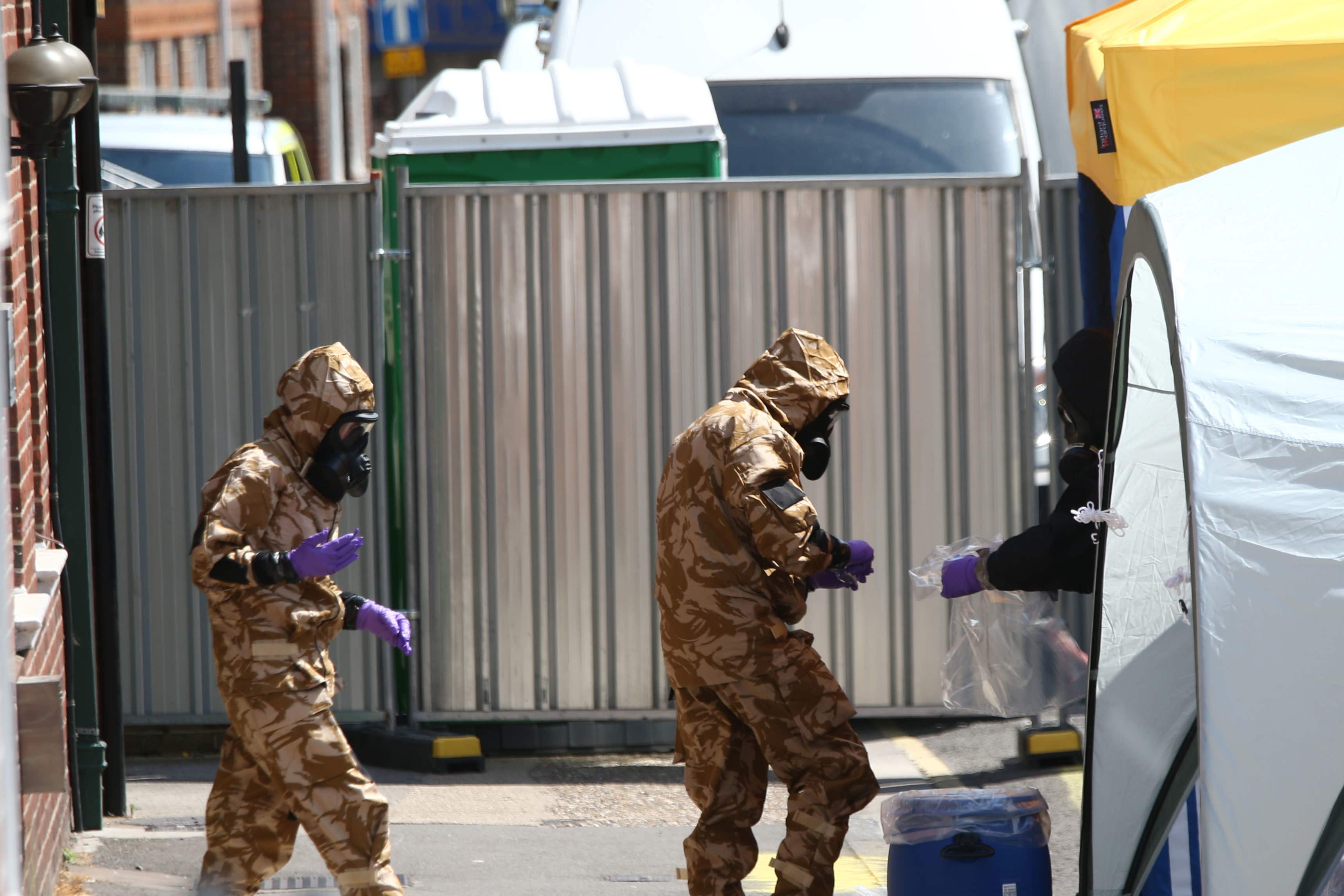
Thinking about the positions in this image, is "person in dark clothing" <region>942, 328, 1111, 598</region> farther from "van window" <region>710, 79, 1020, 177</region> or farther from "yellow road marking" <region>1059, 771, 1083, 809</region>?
"van window" <region>710, 79, 1020, 177</region>

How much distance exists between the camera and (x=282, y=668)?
4.58 meters

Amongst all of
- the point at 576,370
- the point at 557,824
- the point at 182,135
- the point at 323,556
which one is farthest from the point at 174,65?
the point at 323,556

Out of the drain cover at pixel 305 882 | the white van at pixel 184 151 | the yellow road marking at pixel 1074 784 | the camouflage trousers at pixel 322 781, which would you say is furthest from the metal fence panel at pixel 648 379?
the white van at pixel 184 151

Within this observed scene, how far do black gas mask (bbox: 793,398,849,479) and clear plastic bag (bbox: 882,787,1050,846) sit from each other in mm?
994

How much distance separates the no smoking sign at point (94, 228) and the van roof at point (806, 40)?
333cm

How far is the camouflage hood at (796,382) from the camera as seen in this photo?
4.84 m

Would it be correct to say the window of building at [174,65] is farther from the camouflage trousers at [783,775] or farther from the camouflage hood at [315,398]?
the camouflage trousers at [783,775]

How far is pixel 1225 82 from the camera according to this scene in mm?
5352

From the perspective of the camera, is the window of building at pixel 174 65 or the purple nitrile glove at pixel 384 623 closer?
the purple nitrile glove at pixel 384 623

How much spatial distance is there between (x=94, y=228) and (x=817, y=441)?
110 inches

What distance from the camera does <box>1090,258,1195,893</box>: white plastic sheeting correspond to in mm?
4359

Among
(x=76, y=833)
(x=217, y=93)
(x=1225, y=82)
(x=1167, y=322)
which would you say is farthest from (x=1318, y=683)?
(x=217, y=93)

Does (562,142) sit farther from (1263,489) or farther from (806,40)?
(1263,489)

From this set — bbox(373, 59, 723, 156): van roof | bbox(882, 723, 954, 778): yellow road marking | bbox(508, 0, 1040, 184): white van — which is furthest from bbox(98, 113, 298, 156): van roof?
bbox(882, 723, 954, 778): yellow road marking
